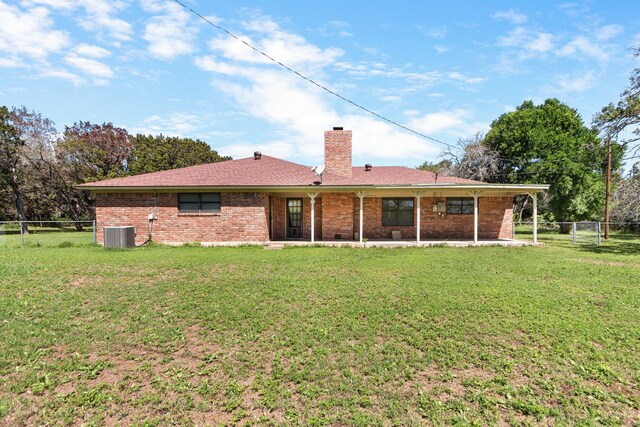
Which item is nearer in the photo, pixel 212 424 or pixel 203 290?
pixel 212 424

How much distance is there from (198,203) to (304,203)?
472 centimetres

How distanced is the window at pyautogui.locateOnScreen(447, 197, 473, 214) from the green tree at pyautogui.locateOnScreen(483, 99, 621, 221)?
40.1 feet

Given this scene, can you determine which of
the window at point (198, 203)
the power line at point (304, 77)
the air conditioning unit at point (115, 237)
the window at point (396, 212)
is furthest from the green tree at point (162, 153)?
the power line at point (304, 77)

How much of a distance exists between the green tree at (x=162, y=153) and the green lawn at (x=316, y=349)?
27.4 metres

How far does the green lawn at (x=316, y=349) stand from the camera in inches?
118

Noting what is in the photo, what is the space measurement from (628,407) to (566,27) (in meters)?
12.1

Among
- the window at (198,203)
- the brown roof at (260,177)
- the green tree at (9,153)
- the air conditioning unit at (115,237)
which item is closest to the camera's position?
the air conditioning unit at (115,237)

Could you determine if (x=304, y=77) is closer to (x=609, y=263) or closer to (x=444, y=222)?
(x=444, y=222)

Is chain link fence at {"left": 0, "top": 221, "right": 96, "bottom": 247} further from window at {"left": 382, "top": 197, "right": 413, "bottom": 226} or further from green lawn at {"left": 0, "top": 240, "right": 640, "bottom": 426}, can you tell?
window at {"left": 382, "top": 197, "right": 413, "bottom": 226}

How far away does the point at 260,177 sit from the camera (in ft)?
47.3

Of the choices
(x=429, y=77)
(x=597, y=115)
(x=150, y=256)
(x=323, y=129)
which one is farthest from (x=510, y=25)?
(x=150, y=256)

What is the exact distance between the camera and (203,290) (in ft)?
20.7

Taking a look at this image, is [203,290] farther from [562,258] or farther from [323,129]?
[323,129]

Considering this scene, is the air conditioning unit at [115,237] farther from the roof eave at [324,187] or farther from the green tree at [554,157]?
the green tree at [554,157]
